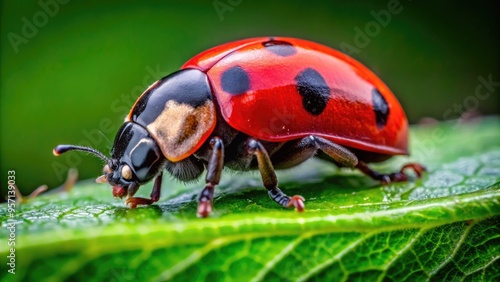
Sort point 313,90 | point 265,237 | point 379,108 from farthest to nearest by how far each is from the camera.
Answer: point 379,108
point 313,90
point 265,237

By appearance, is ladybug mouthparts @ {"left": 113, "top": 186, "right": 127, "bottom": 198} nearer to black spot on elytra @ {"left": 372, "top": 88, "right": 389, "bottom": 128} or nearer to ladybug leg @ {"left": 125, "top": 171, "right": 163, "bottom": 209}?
ladybug leg @ {"left": 125, "top": 171, "right": 163, "bottom": 209}

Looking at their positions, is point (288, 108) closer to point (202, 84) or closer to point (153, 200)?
point (202, 84)

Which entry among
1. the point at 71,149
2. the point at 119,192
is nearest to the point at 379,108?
the point at 119,192

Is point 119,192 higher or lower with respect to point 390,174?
higher

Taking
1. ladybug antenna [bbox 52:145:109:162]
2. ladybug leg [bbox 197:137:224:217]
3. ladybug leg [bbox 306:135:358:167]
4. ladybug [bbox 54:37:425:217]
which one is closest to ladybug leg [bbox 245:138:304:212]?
ladybug [bbox 54:37:425:217]

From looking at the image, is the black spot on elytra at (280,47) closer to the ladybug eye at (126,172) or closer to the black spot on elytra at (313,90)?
the black spot on elytra at (313,90)

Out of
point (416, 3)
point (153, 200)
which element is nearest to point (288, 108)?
point (153, 200)

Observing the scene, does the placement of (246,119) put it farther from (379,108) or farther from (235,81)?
(379,108)

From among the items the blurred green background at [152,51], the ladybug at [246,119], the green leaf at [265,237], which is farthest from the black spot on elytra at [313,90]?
the blurred green background at [152,51]
